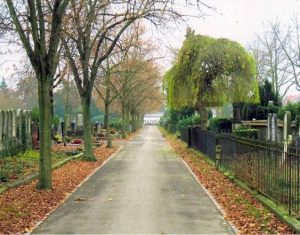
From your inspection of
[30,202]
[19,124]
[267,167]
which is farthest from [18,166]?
[267,167]

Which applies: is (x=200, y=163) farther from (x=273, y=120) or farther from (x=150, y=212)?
(x=150, y=212)

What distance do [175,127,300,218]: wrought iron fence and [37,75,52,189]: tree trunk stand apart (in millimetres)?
5262

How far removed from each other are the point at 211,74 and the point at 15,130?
12649mm

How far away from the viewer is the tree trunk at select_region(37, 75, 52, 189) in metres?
13.5

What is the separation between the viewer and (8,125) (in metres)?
23.8

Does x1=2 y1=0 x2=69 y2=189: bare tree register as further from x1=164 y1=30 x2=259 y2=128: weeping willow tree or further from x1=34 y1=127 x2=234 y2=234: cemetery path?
x1=164 y1=30 x2=259 y2=128: weeping willow tree

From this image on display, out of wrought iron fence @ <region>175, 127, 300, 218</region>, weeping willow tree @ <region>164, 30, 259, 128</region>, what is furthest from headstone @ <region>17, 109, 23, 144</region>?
wrought iron fence @ <region>175, 127, 300, 218</region>

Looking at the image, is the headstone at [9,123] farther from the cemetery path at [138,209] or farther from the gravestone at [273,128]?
the gravestone at [273,128]

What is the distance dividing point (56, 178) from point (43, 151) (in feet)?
9.01

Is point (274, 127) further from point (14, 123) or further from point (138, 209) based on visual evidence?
point (138, 209)

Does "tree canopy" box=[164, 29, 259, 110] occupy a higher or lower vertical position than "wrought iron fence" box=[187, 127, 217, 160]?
higher

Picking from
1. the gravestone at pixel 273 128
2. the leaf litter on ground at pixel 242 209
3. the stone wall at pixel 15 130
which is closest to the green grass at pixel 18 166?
the stone wall at pixel 15 130

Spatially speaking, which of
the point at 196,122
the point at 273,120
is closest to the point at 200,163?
the point at 273,120

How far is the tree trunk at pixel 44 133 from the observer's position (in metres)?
13.5
